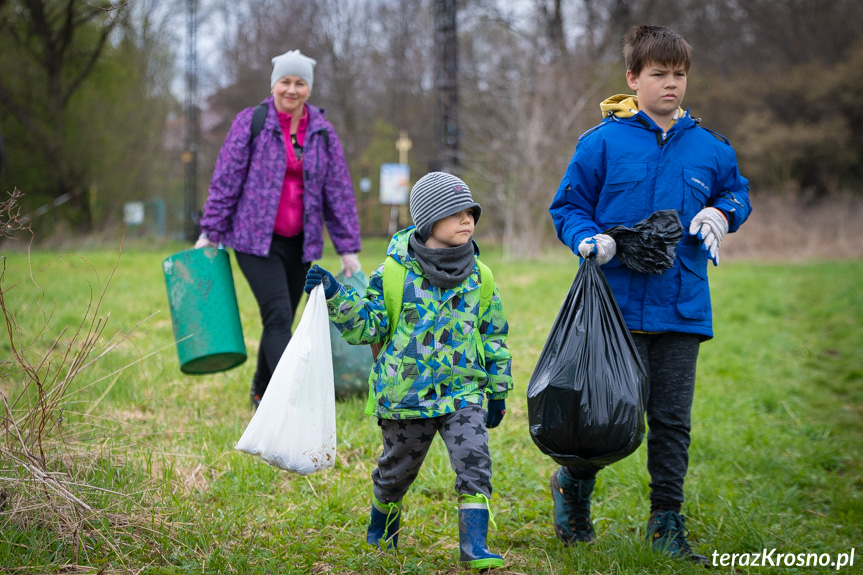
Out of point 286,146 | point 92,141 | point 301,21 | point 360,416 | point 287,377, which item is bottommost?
point 360,416

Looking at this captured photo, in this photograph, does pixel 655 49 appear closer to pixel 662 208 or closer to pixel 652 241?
pixel 662 208

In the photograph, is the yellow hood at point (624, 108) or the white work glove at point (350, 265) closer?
the yellow hood at point (624, 108)

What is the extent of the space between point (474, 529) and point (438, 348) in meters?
0.57

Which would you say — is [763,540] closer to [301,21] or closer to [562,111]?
Answer: [562,111]

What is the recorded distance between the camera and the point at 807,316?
9.70 m

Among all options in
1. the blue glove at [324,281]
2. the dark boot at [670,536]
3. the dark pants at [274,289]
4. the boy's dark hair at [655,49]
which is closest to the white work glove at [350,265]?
the dark pants at [274,289]

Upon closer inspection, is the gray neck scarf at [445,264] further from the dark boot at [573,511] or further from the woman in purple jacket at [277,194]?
the woman in purple jacket at [277,194]

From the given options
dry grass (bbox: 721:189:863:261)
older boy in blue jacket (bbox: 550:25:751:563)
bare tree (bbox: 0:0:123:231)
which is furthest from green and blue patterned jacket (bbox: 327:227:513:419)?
bare tree (bbox: 0:0:123:231)

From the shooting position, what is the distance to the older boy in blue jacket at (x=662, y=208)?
280cm

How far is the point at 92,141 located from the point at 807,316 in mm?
16031

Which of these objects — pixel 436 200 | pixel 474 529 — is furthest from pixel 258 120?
pixel 474 529

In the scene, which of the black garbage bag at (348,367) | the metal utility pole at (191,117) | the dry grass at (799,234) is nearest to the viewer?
the black garbage bag at (348,367)

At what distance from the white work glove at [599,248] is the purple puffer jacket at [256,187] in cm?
177

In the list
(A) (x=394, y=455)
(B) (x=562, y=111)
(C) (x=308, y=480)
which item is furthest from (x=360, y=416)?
(B) (x=562, y=111)
